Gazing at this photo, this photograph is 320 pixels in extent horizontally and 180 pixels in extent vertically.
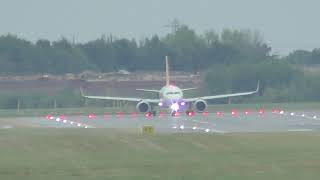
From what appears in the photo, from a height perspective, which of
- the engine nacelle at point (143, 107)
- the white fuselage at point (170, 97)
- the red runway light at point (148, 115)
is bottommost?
the red runway light at point (148, 115)

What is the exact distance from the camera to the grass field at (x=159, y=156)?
2750 cm

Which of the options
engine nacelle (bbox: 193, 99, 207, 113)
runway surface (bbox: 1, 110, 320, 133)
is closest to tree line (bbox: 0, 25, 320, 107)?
engine nacelle (bbox: 193, 99, 207, 113)

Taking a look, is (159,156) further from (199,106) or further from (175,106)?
(199,106)

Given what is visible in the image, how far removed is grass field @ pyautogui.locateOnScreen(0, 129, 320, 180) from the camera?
27.5 m

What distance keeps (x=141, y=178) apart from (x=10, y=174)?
10.4 feet

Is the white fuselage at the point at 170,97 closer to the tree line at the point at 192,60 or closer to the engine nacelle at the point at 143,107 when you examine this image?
the engine nacelle at the point at 143,107

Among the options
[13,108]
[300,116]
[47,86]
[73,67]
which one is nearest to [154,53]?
[73,67]

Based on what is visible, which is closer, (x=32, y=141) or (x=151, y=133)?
(x=32, y=141)

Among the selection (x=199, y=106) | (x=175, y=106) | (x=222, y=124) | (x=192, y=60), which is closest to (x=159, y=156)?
(x=222, y=124)

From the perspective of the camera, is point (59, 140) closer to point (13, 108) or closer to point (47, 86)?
point (13, 108)

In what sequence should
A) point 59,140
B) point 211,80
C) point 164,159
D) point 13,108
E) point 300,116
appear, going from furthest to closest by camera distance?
point 211,80 → point 13,108 → point 300,116 → point 59,140 → point 164,159

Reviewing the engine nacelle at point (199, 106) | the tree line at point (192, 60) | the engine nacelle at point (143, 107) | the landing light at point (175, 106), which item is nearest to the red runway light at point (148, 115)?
the landing light at point (175, 106)

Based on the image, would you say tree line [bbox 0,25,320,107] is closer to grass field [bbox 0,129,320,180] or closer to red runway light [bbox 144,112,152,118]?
red runway light [bbox 144,112,152,118]

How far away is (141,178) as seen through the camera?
87.0 ft
